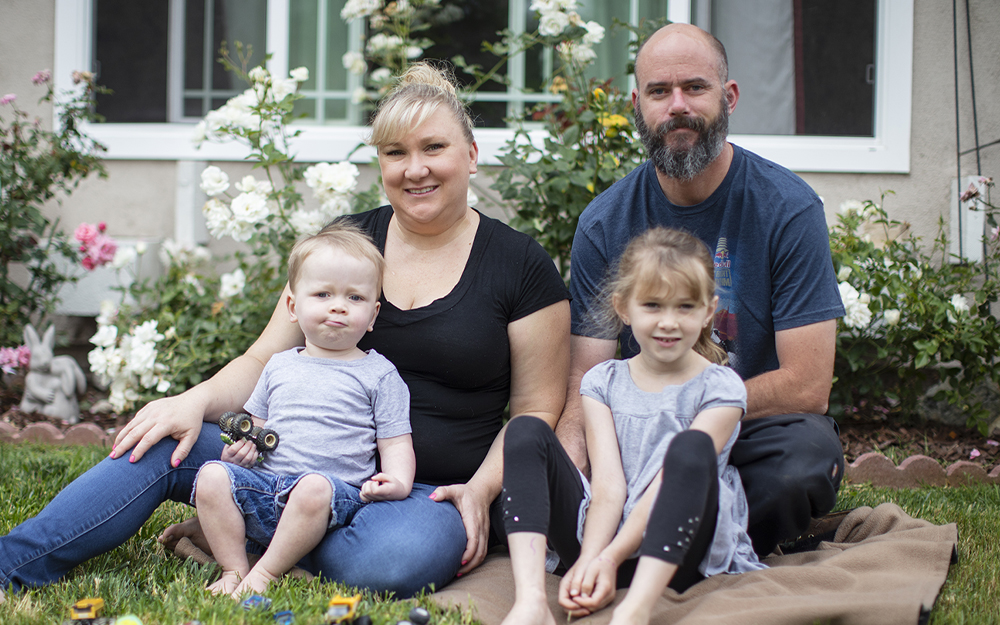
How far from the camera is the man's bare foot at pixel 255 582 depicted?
1.93m

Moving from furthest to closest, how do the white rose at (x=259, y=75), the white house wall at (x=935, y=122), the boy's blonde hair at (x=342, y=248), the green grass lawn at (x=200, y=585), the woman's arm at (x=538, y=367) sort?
the white house wall at (x=935, y=122) → the white rose at (x=259, y=75) → the woman's arm at (x=538, y=367) → the boy's blonde hair at (x=342, y=248) → the green grass lawn at (x=200, y=585)

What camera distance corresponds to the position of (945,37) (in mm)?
4148

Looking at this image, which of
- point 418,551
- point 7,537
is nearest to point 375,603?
point 418,551

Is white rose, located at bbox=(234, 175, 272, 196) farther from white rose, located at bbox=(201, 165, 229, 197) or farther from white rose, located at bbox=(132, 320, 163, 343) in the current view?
white rose, located at bbox=(132, 320, 163, 343)

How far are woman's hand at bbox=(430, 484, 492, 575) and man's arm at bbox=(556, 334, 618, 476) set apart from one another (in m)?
0.28

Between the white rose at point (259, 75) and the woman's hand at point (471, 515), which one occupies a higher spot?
the white rose at point (259, 75)

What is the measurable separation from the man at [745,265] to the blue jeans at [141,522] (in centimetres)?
48

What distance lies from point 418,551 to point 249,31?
12.7 feet

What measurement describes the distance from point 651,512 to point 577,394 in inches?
26.2

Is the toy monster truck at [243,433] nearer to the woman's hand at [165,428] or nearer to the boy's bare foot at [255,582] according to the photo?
the woman's hand at [165,428]

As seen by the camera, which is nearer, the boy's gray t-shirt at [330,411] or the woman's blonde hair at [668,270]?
the woman's blonde hair at [668,270]

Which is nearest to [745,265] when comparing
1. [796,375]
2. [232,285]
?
[796,375]

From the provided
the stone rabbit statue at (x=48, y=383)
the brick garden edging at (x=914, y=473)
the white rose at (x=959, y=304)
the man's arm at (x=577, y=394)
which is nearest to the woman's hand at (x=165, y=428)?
the man's arm at (x=577, y=394)

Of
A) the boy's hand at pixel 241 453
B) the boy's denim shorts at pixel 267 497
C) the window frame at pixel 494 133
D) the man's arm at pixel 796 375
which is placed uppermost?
the window frame at pixel 494 133
